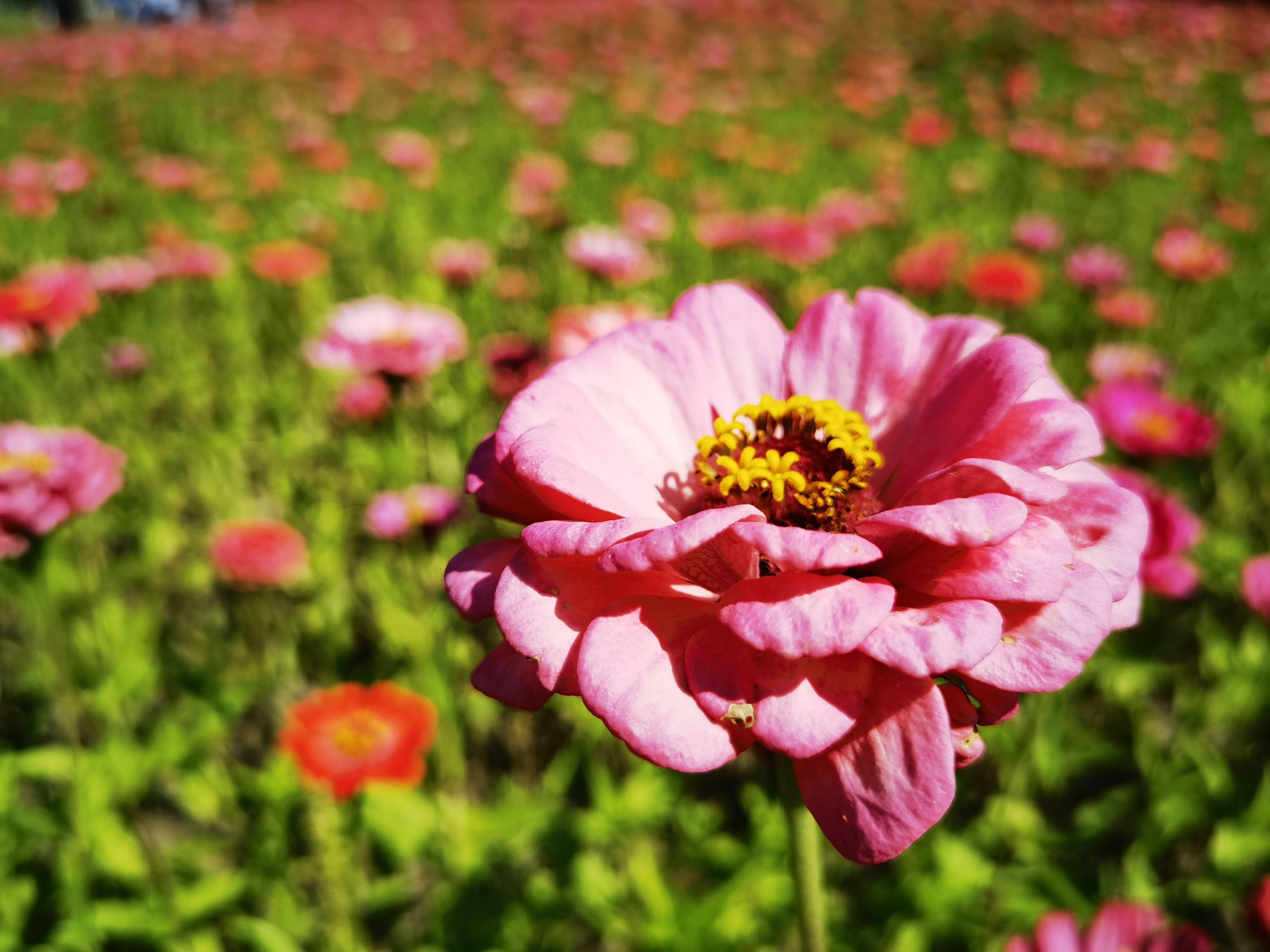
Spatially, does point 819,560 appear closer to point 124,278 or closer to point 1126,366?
point 1126,366

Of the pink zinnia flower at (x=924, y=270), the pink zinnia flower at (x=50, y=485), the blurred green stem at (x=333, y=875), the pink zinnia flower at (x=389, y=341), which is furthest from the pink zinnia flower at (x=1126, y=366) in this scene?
the pink zinnia flower at (x=50, y=485)

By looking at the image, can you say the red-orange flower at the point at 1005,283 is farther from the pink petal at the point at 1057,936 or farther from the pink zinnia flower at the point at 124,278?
the pink zinnia flower at the point at 124,278

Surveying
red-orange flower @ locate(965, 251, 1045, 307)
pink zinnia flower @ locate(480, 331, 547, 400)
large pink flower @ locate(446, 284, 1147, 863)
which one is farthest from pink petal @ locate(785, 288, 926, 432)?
red-orange flower @ locate(965, 251, 1045, 307)

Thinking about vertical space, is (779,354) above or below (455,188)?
above

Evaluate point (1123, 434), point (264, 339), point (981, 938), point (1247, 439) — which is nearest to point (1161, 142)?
point (1247, 439)

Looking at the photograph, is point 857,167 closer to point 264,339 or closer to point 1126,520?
point 264,339

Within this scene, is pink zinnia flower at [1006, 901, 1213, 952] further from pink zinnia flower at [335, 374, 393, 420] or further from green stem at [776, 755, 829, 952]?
pink zinnia flower at [335, 374, 393, 420]
